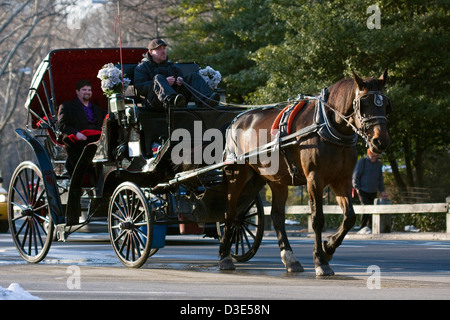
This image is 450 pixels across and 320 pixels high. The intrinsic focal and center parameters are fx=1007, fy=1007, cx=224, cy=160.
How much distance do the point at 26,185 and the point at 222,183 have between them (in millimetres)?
3390

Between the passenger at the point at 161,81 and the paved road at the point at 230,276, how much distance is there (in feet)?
6.73

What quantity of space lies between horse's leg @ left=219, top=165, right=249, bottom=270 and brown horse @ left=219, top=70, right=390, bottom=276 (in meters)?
0.04

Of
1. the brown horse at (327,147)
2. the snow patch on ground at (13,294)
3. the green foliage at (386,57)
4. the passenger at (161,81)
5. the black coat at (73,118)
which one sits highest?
the green foliage at (386,57)

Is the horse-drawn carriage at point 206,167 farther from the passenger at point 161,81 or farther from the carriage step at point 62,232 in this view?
the passenger at point 161,81

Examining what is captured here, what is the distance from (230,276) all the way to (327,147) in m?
1.74

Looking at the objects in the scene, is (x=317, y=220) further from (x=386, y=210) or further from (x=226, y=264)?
(x=386, y=210)

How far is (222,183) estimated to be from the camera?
1210 cm

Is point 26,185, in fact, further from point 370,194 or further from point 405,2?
point 405,2

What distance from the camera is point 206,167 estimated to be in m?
11.6

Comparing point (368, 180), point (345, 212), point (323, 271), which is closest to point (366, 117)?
point (345, 212)


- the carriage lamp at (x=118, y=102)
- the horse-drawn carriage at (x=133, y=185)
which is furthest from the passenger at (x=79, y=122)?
the carriage lamp at (x=118, y=102)

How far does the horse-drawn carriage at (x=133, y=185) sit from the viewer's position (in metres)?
11.9

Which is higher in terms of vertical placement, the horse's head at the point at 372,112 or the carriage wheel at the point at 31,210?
the horse's head at the point at 372,112
